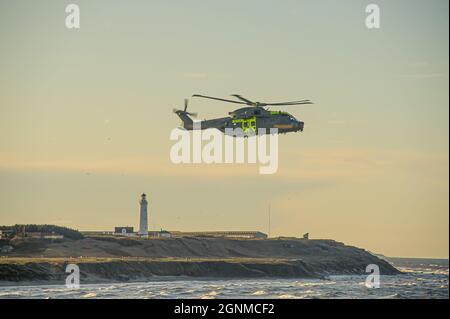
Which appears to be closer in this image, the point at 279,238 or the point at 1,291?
the point at 1,291

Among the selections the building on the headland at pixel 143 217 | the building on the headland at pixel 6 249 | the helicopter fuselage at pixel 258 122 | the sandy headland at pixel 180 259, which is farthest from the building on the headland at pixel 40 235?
the helicopter fuselage at pixel 258 122

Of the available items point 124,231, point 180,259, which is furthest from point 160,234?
point 180,259

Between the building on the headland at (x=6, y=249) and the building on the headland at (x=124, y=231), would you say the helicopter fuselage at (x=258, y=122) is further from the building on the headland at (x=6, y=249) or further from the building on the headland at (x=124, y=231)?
the building on the headland at (x=124, y=231)

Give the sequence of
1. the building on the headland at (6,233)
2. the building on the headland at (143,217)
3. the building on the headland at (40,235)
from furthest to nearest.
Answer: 1. the building on the headland at (143,217)
2. the building on the headland at (40,235)
3. the building on the headland at (6,233)

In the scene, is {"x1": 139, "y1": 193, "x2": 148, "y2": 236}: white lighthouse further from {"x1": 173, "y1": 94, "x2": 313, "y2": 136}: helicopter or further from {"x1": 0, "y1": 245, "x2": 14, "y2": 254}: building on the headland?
{"x1": 173, "y1": 94, "x2": 313, "y2": 136}: helicopter
